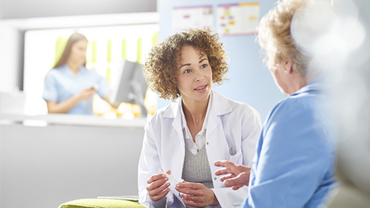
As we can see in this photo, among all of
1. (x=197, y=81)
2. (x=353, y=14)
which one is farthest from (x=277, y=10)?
(x=197, y=81)

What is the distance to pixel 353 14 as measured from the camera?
45 centimetres

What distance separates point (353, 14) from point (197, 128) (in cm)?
127

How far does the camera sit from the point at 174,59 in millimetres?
1686

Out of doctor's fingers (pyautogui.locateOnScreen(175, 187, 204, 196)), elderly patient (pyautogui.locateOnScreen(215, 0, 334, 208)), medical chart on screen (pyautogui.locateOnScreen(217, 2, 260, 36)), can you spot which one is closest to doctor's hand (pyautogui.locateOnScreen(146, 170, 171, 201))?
doctor's fingers (pyautogui.locateOnScreen(175, 187, 204, 196))

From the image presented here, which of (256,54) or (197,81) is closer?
(197,81)

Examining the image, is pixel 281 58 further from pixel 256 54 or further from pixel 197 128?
pixel 256 54

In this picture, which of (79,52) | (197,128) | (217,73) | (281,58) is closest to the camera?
(281,58)

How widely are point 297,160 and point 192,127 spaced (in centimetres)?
100

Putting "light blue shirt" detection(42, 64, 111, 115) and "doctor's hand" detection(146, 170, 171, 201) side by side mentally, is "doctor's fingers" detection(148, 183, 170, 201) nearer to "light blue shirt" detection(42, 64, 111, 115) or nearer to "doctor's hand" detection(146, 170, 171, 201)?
"doctor's hand" detection(146, 170, 171, 201)

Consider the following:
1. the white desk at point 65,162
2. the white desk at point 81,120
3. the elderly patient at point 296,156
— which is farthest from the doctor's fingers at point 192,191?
the white desk at point 81,120

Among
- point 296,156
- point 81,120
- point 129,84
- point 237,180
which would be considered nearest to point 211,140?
point 237,180

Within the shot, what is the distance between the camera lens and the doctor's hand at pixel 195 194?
134 cm

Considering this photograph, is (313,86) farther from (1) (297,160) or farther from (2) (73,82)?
(2) (73,82)

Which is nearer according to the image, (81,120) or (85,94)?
(81,120)
